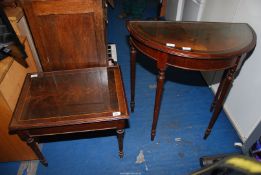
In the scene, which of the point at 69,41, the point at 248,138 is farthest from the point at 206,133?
the point at 69,41

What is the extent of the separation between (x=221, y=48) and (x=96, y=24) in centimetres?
82

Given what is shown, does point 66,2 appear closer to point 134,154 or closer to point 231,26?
point 231,26

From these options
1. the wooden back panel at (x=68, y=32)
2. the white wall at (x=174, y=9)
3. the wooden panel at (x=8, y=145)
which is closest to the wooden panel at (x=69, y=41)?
the wooden back panel at (x=68, y=32)

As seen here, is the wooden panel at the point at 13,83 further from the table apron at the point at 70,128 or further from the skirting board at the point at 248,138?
the skirting board at the point at 248,138

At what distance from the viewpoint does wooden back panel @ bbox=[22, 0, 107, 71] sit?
1326mm

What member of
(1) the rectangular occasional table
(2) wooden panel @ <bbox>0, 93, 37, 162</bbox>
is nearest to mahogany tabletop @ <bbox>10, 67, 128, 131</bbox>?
(1) the rectangular occasional table

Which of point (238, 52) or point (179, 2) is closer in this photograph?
point (238, 52)

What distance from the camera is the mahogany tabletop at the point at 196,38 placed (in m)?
1.17

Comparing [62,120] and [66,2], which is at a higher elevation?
[66,2]

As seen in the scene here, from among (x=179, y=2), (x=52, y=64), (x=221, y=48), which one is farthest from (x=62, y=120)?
(x=179, y=2)

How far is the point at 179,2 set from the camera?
2.94 m

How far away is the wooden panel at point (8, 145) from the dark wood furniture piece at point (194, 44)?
3.17ft

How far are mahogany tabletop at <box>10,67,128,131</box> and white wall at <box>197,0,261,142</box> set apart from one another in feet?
3.30

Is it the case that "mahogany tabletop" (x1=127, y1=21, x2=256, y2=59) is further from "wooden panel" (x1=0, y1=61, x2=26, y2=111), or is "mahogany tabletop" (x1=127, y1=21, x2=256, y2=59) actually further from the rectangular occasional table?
"wooden panel" (x1=0, y1=61, x2=26, y2=111)
